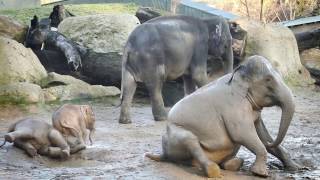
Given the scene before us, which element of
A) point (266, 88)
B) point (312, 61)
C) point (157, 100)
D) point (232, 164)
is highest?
point (266, 88)

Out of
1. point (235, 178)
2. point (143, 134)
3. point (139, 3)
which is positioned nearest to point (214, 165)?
point (235, 178)

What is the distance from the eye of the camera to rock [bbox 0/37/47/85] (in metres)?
10.4

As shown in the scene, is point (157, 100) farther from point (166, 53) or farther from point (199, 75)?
point (199, 75)

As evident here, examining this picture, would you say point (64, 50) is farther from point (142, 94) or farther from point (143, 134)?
point (143, 134)

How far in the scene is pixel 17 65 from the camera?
417 inches

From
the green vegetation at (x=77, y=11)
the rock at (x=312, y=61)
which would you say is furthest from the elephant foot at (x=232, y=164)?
the green vegetation at (x=77, y=11)

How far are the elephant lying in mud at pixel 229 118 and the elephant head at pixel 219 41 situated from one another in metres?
4.52

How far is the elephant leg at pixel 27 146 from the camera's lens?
618 centimetres

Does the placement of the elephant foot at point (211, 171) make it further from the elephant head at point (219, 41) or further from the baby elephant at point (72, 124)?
the elephant head at point (219, 41)

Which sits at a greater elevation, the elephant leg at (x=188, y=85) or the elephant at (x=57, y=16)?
the elephant at (x=57, y=16)

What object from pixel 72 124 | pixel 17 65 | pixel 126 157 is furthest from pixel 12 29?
pixel 126 157

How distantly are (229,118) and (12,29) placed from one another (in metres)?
7.28

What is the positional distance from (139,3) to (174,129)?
14.0 meters

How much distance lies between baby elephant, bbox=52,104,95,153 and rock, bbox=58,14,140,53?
5.03 meters
